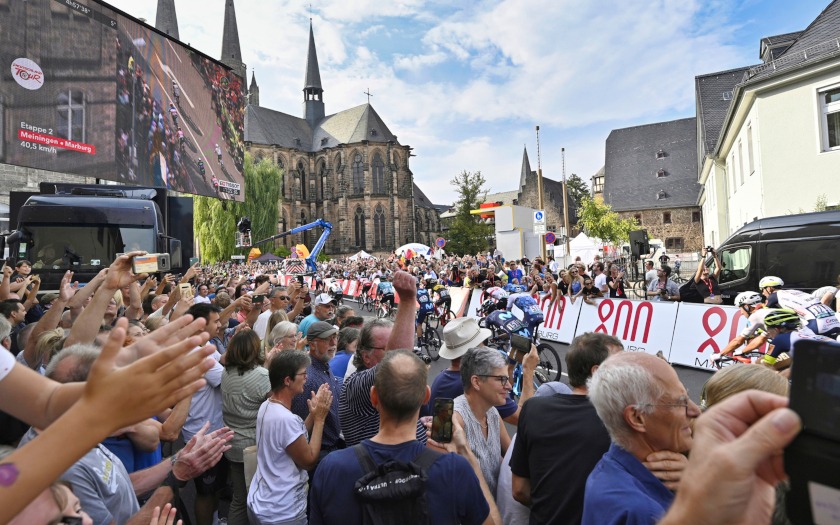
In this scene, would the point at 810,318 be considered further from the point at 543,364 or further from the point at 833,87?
the point at 833,87

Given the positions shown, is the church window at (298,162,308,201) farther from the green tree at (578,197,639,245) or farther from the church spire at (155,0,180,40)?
the green tree at (578,197,639,245)

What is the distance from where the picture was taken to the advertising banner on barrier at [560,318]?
12148 millimetres

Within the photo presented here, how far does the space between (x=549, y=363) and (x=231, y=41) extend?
77.8 metres

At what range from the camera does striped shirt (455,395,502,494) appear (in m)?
2.90

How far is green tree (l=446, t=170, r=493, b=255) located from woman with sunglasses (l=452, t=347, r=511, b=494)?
45885mm

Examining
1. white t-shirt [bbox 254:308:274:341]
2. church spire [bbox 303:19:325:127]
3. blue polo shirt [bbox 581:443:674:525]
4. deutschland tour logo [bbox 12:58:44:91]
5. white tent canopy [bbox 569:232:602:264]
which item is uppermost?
church spire [bbox 303:19:325:127]

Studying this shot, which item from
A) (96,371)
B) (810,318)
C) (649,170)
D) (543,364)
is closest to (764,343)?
(810,318)

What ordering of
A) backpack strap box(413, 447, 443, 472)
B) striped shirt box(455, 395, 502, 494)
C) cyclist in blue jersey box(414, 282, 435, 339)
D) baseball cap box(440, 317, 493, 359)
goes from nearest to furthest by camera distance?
backpack strap box(413, 447, 443, 472) < striped shirt box(455, 395, 502, 494) < baseball cap box(440, 317, 493, 359) < cyclist in blue jersey box(414, 282, 435, 339)

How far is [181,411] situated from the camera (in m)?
3.28

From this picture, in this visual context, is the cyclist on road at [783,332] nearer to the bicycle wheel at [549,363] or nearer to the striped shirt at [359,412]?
the bicycle wheel at [549,363]

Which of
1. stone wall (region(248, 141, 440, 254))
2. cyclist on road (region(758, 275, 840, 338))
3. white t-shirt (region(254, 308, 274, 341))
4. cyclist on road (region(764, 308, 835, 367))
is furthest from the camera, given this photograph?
stone wall (region(248, 141, 440, 254))

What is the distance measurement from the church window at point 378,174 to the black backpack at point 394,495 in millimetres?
68927

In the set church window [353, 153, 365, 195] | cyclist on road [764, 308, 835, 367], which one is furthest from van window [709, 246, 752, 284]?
church window [353, 153, 365, 195]

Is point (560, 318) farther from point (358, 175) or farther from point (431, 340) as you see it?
point (358, 175)
